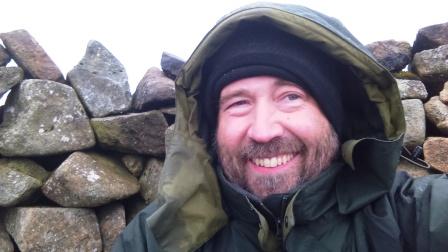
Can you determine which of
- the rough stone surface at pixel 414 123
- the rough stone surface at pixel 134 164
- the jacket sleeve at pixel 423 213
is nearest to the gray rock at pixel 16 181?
the rough stone surface at pixel 134 164

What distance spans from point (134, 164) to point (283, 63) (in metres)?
2.71

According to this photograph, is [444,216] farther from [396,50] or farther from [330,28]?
[396,50]

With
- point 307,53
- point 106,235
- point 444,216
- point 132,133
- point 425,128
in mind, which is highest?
point 307,53

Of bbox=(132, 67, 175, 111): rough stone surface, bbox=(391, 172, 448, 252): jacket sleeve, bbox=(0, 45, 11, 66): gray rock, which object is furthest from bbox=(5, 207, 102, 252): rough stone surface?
bbox=(391, 172, 448, 252): jacket sleeve

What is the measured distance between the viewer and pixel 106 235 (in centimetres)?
408

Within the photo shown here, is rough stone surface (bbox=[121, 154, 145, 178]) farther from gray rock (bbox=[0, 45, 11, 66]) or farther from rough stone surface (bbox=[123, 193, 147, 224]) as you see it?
gray rock (bbox=[0, 45, 11, 66])

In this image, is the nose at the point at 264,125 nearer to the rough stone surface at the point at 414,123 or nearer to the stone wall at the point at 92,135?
the stone wall at the point at 92,135

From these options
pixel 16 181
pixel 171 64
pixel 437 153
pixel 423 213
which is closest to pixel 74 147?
pixel 16 181

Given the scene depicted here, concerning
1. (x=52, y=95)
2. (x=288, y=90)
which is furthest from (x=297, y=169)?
(x=52, y=95)

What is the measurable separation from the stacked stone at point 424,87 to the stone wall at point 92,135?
0.01m

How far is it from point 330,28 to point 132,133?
8.85 feet

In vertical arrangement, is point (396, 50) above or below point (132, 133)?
above

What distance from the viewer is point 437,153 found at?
402 cm

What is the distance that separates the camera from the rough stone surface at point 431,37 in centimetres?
467
